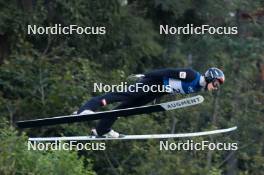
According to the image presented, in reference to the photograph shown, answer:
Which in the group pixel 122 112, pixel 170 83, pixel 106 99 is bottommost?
pixel 122 112

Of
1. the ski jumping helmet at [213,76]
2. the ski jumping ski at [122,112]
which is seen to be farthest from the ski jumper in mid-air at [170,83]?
the ski jumping ski at [122,112]

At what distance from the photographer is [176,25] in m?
16.6

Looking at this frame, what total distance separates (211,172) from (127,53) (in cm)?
461

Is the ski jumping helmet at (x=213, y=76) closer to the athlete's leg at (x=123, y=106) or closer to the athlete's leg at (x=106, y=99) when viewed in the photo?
the athlete's leg at (x=123, y=106)

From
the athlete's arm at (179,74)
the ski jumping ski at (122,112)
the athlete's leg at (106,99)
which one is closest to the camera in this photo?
the athlete's arm at (179,74)

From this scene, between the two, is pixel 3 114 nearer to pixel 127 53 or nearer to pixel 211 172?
pixel 127 53

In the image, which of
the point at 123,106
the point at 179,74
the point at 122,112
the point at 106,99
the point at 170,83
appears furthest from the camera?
the point at 123,106

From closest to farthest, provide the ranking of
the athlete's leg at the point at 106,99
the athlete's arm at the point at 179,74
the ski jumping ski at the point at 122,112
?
the athlete's arm at the point at 179,74 → the athlete's leg at the point at 106,99 → the ski jumping ski at the point at 122,112

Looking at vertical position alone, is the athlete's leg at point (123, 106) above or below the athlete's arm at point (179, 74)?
below

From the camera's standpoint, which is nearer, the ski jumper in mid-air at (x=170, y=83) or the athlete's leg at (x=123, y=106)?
the ski jumper in mid-air at (x=170, y=83)

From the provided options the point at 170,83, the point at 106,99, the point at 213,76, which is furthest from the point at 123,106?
the point at 213,76

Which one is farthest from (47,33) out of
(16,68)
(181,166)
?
(181,166)

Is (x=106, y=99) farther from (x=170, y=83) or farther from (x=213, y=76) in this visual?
(x=213, y=76)

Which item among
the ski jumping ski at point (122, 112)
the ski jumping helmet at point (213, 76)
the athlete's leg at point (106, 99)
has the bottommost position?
the ski jumping ski at point (122, 112)
